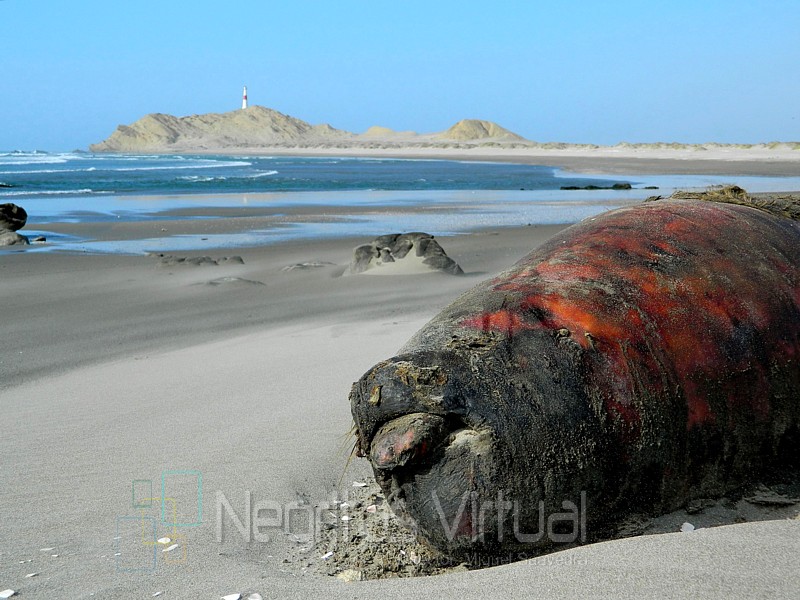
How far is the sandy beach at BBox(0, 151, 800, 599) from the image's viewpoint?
2357 millimetres

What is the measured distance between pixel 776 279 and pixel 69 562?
268 centimetres

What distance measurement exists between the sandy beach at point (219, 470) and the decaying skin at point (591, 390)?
0.51 ft

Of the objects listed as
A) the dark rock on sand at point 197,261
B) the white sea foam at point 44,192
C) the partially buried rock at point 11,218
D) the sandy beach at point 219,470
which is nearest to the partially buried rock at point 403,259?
the sandy beach at point 219,470

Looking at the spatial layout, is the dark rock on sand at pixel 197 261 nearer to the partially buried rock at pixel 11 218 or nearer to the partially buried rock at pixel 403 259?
the partially buried rock at pixel 403 259

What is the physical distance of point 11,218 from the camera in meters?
13.4

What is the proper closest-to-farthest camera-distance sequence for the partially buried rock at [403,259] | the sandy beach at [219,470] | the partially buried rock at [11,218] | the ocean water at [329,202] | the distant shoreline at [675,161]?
the sandy beach at [219,470], the partially buried rock at [403,259], the partially buried rock at [11,218], the ocean water at [329,202], the distant shoreline at [675,161]

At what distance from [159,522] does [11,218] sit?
12.0 meters

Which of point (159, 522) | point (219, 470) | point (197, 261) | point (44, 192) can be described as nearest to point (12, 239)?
point (197, 261)

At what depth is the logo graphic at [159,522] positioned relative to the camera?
105 inches

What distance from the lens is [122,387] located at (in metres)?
4.89

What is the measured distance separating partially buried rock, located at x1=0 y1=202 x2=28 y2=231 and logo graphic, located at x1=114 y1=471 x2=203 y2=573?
11237 millimetres

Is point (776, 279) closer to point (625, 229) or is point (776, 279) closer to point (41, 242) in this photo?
point (625, 229)

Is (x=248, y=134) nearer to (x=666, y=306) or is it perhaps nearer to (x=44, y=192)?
(x=44, y=192)

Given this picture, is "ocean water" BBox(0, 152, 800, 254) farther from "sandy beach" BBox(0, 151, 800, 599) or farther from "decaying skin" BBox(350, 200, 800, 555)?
"decaying skin" BBox(350, 200, 800, 555)
